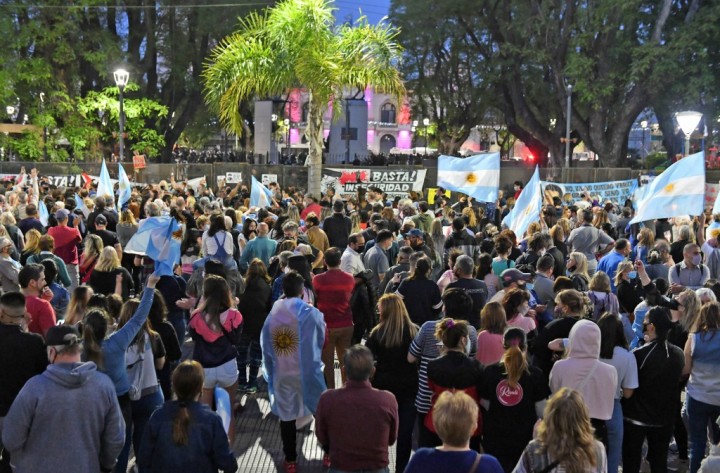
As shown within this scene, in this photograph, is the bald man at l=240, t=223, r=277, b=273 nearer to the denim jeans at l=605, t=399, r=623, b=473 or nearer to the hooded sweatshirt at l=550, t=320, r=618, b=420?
the denim jeans at l=605, t=399, r=623, b=473

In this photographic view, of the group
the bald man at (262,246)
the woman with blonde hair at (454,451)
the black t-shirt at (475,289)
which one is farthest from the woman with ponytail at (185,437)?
the bald man at (262,246)

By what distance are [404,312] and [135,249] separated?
3.82m

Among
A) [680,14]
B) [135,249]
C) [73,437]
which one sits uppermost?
[680,14]

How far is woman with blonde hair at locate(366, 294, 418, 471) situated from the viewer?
7070mm

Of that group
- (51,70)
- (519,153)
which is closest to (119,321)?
(51,70)

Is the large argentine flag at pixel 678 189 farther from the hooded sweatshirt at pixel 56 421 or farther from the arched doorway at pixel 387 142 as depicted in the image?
the arched doorway at pixel 387 142

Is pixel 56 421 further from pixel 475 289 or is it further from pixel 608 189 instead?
pixel 608 189

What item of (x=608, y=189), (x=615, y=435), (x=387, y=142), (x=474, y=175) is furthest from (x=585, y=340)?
(x=387, y=142)

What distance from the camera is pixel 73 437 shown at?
200 inches

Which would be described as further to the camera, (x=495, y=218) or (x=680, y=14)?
(x=680, y=14)

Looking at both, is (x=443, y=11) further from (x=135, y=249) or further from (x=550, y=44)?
(x=135, y=249)

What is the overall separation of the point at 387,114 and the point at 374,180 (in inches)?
2765

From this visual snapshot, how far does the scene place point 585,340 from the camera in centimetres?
612

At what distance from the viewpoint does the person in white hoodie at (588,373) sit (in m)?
6.13
